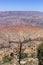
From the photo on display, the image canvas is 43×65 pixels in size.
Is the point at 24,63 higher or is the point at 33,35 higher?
the point at 24,63

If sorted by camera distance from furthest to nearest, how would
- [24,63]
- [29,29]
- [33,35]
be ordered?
[29,29] → [33,35] → [24,63]

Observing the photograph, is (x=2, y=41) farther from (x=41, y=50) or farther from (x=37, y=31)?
(x=41, y=50)

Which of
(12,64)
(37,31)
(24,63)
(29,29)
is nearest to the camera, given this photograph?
(12,64)

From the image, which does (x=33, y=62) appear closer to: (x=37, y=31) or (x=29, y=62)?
(x=29, y=62)

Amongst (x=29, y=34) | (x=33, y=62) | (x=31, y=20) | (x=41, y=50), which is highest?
(x=41, y=50)

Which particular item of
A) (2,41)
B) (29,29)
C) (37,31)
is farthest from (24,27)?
(2,41)

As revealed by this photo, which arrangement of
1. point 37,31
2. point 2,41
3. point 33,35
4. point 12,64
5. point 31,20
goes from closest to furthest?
point 12,64 → point 2,41 → point 33,35 → point 37,31 → point 31,20

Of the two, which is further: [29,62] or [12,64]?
[29,62]

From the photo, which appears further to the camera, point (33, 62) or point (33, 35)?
point (33, 35)

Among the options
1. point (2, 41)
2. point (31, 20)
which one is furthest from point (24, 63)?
point (31, 20)
